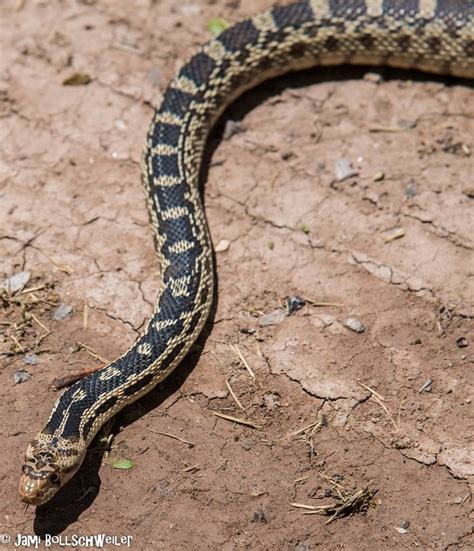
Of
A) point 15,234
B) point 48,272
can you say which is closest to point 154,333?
point 48,272

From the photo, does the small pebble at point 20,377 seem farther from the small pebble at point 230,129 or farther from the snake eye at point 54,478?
the small pebble at point 230,129

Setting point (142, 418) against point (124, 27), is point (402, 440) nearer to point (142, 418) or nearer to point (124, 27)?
point (142, 418)

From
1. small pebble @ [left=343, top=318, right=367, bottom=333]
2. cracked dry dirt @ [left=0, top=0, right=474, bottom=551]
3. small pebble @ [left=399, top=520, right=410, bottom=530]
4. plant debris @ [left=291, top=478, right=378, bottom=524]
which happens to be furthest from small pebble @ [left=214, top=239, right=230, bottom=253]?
small pebble @ [left=399, top=520, right=410, bottom=530]

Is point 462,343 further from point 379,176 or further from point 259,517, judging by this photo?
point 259,517

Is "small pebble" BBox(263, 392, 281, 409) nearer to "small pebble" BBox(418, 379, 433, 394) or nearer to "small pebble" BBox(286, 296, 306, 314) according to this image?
"small pebble" BBox(286, 296, 306, 314)

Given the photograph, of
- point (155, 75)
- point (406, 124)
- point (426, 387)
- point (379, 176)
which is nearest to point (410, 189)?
point (379, 176)
